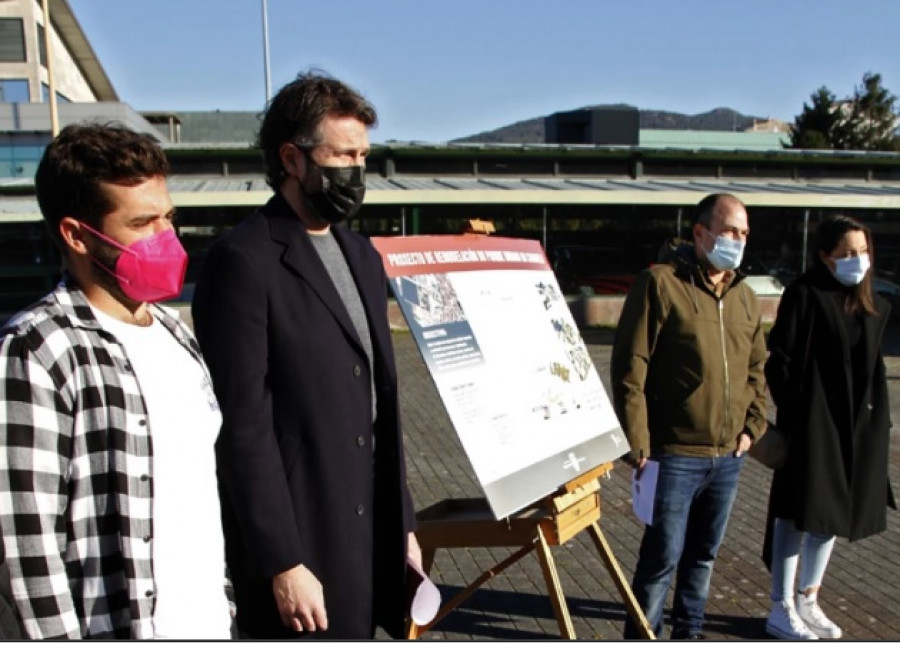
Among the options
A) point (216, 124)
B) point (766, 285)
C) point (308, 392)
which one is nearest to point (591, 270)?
point (766, 285)

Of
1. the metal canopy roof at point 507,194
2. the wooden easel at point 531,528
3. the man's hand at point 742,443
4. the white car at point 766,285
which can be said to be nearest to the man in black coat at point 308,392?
the wooden easel at point 531,528

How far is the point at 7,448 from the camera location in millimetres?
1729

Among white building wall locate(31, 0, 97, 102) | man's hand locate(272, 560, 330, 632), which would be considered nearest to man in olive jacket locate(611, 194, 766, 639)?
man's hand locate(272, 560, 330, 632)

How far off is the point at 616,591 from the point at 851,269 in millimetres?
2308

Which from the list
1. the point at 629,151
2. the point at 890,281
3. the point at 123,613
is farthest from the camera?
the point at 629,151

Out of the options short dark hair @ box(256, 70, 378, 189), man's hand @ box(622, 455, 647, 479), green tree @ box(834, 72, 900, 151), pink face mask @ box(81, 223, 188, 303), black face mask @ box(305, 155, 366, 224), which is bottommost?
man's hand @ box(622, 455, 647, 479)

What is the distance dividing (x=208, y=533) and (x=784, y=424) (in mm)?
3374

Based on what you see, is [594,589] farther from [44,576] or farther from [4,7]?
[4,7]

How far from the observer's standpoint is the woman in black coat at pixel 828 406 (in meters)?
4.38

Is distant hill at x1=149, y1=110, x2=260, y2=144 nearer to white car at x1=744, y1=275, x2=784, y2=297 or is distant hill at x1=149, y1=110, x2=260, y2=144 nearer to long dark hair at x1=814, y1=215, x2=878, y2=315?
white car at x1=744, y1=275, x2=784, y2=297

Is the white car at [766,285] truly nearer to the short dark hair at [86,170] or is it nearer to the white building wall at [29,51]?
the short dark hair at [86,170]

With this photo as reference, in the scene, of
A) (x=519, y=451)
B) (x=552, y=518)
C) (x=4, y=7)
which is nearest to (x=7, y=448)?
(x=519, y=451)

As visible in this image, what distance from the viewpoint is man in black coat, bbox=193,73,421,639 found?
92.6 inches

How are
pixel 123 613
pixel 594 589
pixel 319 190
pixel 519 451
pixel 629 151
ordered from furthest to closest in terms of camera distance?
pixel 629 151, pixel 594 589, pixel 519 451, pixel 319 190, pixel 123 613
